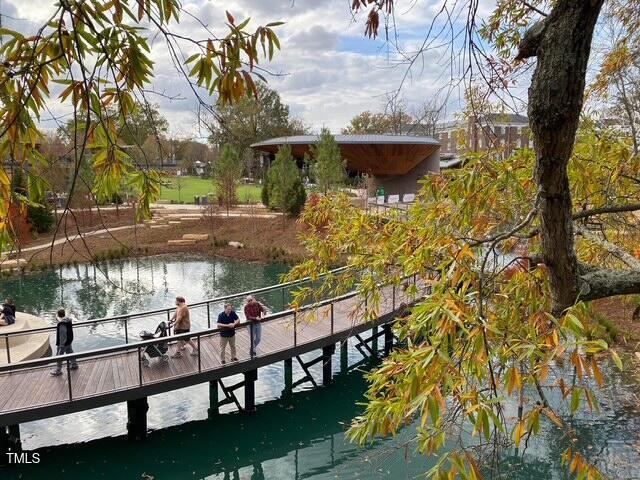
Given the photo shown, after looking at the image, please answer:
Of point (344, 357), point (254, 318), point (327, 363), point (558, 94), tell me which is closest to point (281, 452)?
point (254, 318)

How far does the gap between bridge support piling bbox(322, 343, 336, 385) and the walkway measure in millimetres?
877

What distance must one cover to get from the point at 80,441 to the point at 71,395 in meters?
1.60

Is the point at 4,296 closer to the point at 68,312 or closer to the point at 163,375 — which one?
the point at 68,312

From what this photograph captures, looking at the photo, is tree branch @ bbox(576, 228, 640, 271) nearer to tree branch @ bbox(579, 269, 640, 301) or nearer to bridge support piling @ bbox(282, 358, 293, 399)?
tree branch @ bbox(579, 269, 640, 301)

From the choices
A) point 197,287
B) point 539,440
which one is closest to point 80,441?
point 539,440

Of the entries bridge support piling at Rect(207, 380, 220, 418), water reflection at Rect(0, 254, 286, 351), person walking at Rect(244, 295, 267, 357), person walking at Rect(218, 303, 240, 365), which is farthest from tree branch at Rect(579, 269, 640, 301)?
water reflection at Rect(0, 254, 286, 351)

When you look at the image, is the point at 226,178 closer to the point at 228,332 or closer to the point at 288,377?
the point at 288,377

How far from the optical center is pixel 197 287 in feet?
68.7

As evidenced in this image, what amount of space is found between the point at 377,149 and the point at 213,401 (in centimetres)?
3275

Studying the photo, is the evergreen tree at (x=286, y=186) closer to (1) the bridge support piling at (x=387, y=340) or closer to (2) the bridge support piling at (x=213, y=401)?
(1) the bridge support piling at (x=387, y=340)

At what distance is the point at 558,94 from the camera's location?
225cm

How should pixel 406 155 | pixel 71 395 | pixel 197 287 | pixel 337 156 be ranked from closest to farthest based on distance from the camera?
pixel 71 395, pixel 197 287, pixel 337 156, pixel 406 155

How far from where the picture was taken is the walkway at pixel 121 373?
26.7 feet

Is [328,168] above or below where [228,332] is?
above
